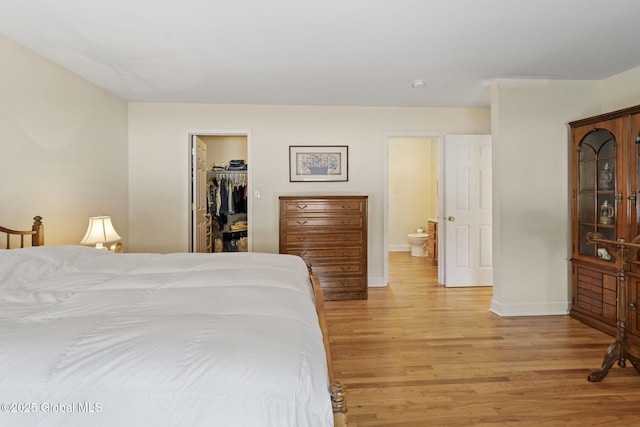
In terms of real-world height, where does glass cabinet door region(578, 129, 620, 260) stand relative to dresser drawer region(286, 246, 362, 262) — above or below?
above

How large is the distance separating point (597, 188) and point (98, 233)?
15.3 ft

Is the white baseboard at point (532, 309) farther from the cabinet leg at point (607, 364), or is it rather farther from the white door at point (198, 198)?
the white door at point (198, 198)

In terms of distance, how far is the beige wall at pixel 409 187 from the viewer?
7832 mm

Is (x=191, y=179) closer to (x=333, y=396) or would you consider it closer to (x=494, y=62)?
(x=494, y=62)

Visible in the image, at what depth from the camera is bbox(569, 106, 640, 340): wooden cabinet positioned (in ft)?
9.69

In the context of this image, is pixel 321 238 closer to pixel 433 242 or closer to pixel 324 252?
pixel 324 252

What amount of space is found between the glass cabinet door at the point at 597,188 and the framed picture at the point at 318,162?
100 inches

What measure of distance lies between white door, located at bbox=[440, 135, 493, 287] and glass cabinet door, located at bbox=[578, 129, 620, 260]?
1.33 meters

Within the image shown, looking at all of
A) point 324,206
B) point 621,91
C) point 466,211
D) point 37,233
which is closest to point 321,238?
point 324,206

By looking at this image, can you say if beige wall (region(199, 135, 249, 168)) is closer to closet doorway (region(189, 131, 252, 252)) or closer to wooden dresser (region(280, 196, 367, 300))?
closet doorway (region(189, 131, 252, 252))

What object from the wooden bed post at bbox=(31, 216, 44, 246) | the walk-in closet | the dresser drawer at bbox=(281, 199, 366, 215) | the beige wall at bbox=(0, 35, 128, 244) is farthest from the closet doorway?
the wooden bed post at bbox=(31, 216, 44, 246)

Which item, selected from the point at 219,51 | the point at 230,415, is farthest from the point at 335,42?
the point at 230,415

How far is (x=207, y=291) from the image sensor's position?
1.58m

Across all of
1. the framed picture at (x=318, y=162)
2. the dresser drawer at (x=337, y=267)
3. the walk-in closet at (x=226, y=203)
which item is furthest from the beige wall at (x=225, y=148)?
the dresser drawer at (x=337, y=267)
